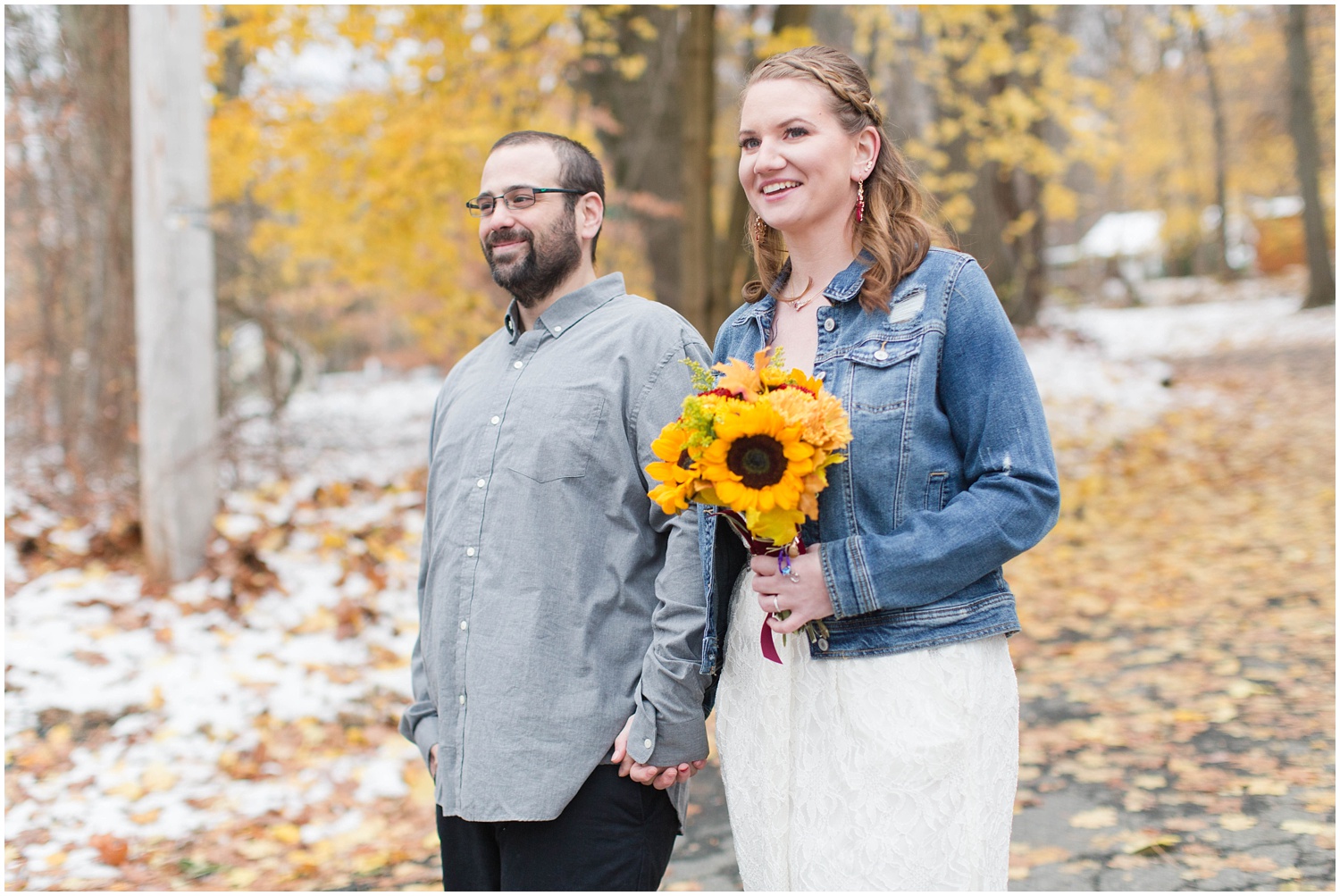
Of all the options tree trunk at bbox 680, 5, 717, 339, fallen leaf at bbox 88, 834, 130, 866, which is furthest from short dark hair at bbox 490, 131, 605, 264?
tree trunk at bbox 680, 5, 717, 339

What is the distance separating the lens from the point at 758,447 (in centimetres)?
182

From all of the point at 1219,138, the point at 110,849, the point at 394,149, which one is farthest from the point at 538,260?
the point at 1219,138

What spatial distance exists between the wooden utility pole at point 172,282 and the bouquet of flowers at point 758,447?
533cm

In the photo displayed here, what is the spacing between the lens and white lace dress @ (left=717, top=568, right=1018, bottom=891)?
1.96m

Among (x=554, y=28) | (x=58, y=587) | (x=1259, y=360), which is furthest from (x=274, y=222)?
(x=1259, y=360)

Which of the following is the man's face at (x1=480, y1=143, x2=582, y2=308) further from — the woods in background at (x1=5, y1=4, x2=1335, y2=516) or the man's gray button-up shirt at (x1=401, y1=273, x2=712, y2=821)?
the woods in background at (x1=5, y1=4, x2=1335, y2=516)

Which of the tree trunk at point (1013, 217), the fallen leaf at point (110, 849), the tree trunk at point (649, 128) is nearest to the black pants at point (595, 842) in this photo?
the fallen leaf at point (110, 849)

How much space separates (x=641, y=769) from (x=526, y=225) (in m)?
1.28

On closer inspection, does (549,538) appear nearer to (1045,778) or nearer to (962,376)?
(962,376)

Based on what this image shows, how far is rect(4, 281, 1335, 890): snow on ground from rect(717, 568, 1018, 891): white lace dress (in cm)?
285

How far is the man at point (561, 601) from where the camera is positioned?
2.31 m

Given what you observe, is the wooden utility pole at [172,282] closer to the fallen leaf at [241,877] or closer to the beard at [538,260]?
the fallen leaf at [241,877]

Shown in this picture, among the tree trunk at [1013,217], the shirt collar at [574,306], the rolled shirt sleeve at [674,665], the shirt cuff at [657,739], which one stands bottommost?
the shirt cuff at [657,739]

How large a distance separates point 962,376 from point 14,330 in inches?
301
